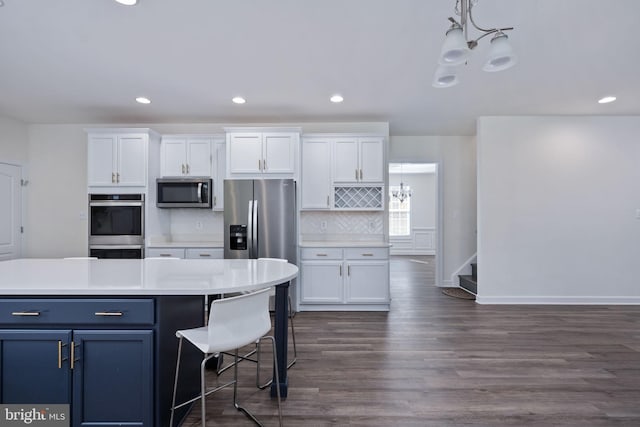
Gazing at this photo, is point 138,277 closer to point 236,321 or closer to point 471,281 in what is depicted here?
point 236,321

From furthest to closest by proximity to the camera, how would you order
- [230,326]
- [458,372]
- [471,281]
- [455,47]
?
1. [471,281]
2. [458,372]
3. [455,47]
4. [230,326]

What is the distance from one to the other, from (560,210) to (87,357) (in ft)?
17.7

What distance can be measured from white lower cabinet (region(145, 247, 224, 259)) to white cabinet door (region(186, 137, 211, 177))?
1059 millimetres

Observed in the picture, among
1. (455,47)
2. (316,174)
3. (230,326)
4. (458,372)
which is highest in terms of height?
(455,47)

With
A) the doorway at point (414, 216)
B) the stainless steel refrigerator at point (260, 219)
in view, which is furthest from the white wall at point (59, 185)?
the doorway at point (414, 216)

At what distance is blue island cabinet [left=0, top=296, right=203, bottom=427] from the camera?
5.23 ft

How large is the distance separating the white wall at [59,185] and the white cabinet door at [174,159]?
2.74ft

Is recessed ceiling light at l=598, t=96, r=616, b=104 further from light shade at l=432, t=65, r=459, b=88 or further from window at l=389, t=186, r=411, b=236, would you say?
window at l=389, t=186, r=411, b=236

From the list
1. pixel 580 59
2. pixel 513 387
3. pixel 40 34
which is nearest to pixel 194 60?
pixel 40 34

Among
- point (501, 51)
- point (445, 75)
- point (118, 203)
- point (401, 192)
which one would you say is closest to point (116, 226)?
point (118, 203)

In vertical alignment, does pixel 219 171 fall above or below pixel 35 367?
above

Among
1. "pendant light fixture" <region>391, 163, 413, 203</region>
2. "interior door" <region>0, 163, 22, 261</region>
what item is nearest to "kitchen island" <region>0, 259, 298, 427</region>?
"interior door" <region>0, 163, 22, 261</region>

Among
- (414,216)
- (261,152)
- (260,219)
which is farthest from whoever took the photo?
(414,216)

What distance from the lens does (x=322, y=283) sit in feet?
13.2
